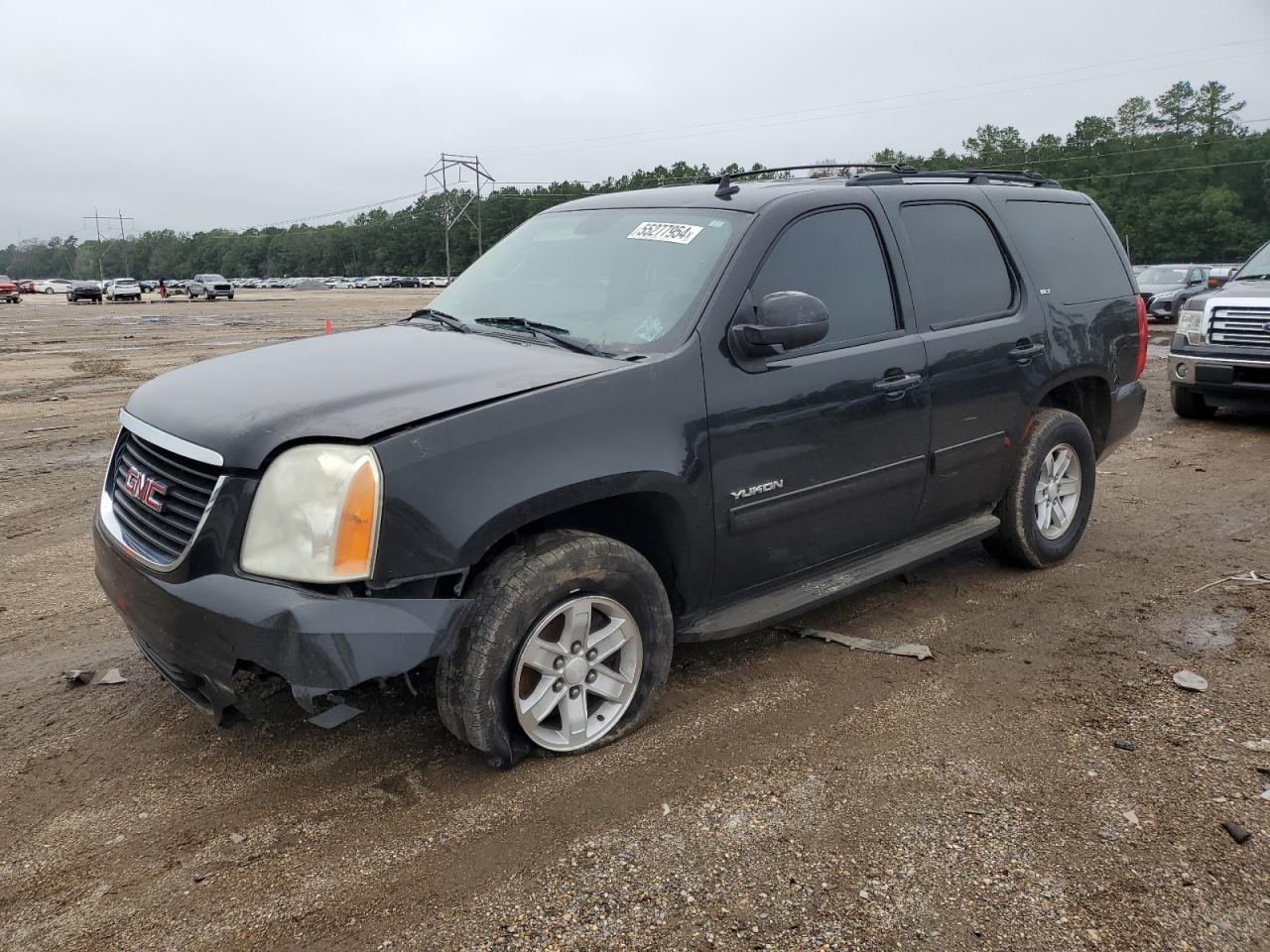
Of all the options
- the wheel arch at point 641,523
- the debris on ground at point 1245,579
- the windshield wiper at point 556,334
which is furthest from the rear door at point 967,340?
the windshield wiper at point 556,334

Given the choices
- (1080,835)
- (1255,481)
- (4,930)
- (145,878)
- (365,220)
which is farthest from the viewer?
(365,220)

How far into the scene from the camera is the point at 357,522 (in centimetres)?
263

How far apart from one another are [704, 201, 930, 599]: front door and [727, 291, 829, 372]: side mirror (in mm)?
58

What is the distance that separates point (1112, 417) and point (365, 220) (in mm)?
156683

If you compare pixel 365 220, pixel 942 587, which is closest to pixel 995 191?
A: pixel 942 587

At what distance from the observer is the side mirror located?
11.0ft

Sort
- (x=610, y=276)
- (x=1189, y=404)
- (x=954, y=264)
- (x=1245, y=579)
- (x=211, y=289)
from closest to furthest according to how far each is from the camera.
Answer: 1. (x=610, y=276)
2. (x=954, y=264)
3. (x=1245, y=579)
4. (x=1189, y=404)
5. (x=211, y=289)

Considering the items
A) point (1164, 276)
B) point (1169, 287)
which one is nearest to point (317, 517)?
point (1169, 287)

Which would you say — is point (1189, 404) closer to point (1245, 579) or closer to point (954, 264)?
point (1245, 579)

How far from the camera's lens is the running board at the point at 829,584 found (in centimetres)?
353

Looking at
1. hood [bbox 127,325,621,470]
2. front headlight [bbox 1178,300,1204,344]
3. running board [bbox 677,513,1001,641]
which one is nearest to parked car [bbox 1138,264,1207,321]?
front headlight [bbox 1178,300,1204,344]

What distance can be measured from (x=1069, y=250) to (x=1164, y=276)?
2304 centimetres

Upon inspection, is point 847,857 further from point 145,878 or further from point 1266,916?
point 145,878

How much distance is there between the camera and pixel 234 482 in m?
2.73
